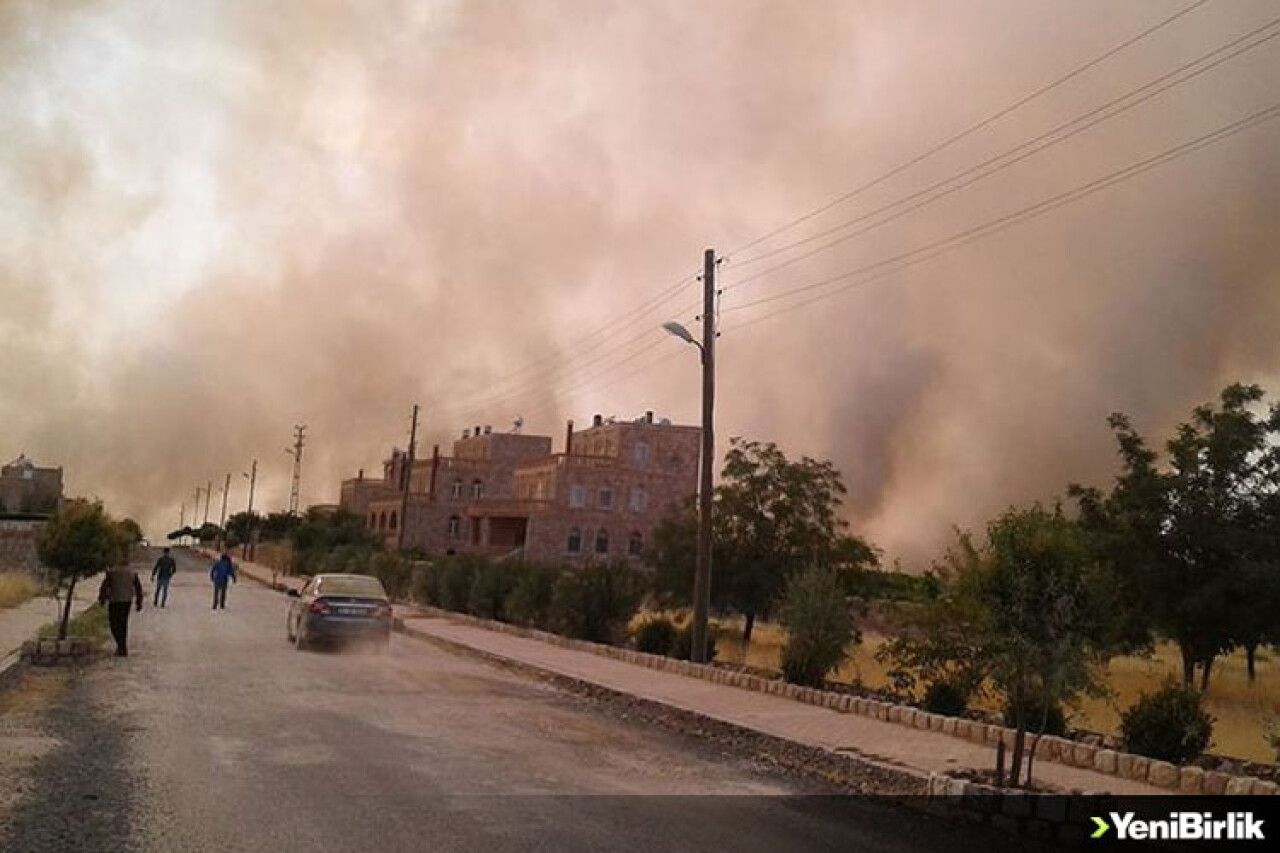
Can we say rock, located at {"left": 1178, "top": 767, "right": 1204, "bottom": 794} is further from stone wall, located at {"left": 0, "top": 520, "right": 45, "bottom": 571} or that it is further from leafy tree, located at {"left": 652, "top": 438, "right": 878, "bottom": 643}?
stone wall, located at {"left": 0, "top": 520, "right": 45, "bottom": 571}

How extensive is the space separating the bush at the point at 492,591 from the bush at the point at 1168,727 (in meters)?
26.8

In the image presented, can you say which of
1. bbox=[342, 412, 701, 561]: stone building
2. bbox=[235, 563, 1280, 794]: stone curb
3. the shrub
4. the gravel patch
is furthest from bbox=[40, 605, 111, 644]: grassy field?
bbox=[342, 412, 701, 561]: stone building

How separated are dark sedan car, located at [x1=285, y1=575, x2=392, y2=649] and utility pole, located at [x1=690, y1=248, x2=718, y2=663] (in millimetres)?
6605

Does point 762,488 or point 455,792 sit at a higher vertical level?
point 762,488

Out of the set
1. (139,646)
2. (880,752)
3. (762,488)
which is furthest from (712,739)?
(762,488)

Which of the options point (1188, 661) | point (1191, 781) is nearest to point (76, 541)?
point (1191, 781)

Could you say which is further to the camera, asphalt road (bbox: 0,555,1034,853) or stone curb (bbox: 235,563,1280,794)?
stone curb (bbox: 235,563,1280,794)

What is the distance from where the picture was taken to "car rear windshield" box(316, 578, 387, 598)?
23578 millimetres

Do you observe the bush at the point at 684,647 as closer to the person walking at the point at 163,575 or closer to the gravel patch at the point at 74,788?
the gravel patch at the point at 74,788

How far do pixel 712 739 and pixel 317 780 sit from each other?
5.84 m

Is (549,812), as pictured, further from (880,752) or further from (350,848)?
(880,752)

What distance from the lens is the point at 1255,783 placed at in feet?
32.1

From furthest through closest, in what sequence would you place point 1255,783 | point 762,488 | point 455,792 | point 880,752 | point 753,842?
point 762,488
point 880,752
point 1255,783
point 455,792
point 753,842

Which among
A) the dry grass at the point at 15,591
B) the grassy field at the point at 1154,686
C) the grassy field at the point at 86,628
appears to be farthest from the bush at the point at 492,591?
the dry grass at the point at 15,591
